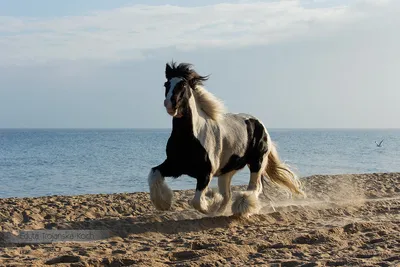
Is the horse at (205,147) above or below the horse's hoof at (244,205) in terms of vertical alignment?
above

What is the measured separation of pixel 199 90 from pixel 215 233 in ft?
6.20

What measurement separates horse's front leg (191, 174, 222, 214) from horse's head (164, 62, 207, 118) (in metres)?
0.87

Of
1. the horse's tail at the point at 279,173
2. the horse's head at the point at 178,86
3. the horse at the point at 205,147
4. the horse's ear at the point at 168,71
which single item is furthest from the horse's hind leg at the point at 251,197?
the horse's ear at the point at 168,71

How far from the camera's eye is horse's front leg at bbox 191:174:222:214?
23.7 ft

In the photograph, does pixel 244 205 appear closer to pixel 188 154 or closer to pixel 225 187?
pixel 225 187

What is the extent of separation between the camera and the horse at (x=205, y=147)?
7.12m

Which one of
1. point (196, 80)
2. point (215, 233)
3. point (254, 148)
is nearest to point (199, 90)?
point (196, 80)

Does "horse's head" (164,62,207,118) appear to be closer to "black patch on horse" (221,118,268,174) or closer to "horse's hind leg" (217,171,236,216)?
"black patch on horse" (221,118,268,174)

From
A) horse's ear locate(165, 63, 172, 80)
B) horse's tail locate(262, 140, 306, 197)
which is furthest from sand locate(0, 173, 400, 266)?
horse's ear locate(165, 63, 172, 80)

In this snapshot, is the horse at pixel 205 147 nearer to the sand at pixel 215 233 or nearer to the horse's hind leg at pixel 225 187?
the horse's hind leg at pixel 225 187

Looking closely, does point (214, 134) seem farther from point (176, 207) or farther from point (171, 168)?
point (176, 207)

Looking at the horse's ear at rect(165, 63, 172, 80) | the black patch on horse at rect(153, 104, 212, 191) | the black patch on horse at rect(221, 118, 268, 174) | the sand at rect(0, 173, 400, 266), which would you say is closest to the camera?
the sand at rect(0, 173, 400, 266)

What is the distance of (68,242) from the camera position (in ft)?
20.9

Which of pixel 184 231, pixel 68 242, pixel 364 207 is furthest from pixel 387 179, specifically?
pixel 68 242
